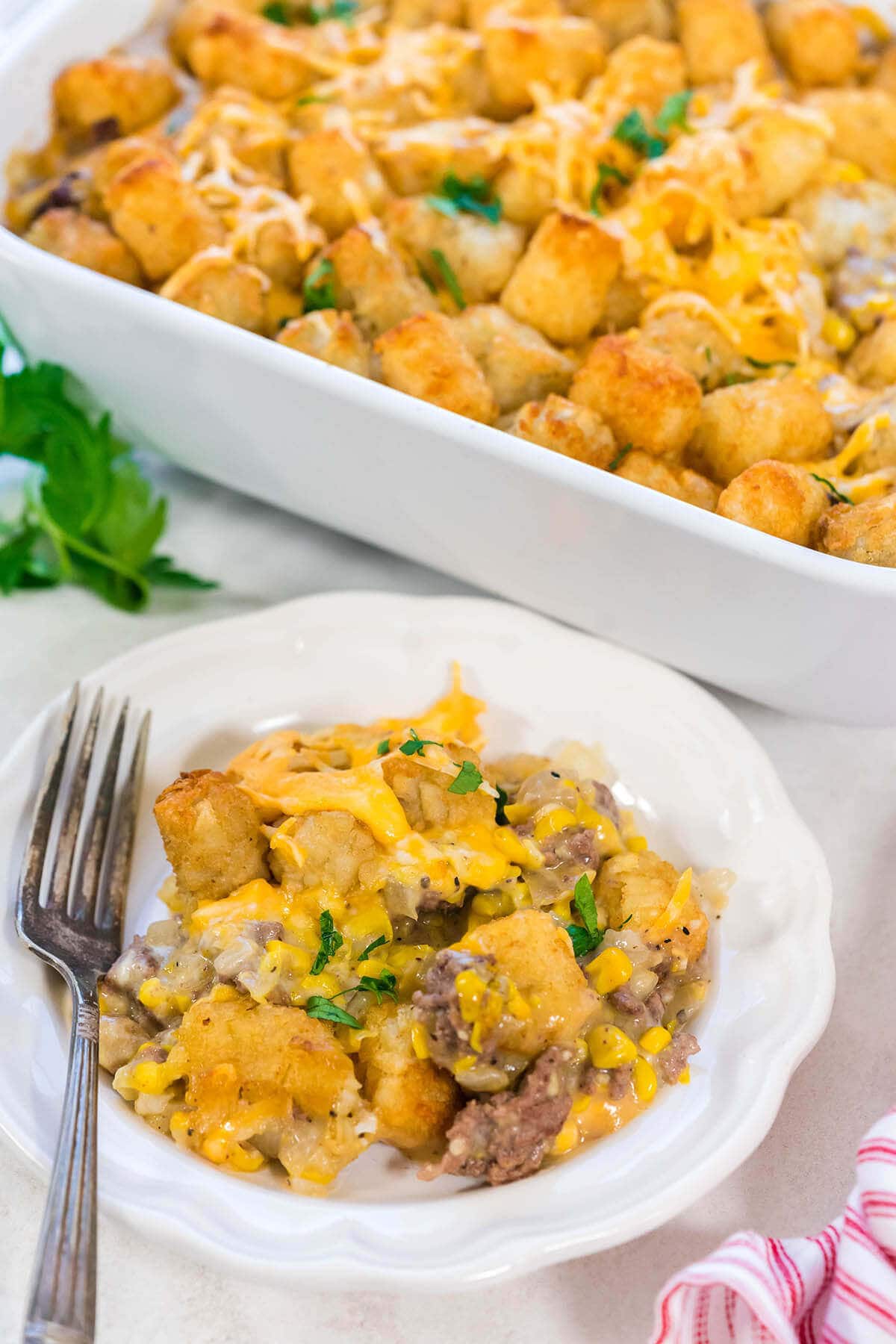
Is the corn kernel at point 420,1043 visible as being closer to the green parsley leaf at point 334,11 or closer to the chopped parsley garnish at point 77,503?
the chopped parsley garnish at point 77,503

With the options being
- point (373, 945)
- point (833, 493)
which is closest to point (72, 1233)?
point (373, 945)

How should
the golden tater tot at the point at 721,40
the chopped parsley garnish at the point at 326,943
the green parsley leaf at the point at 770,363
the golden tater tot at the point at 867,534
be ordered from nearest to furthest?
the chopped parsley garnish at the point at 326,943 → the golden tater tot at the point at 867,534 → the green parsley leaf at the point at 770,363 → the golden tater tot at the point at 721,40

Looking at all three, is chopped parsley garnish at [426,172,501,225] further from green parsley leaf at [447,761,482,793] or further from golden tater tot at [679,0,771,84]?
green parsley leaf at [447,761,482,793]

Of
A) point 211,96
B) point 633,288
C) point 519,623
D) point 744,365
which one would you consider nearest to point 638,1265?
point 519,623

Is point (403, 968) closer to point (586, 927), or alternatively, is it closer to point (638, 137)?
point (586, 927)

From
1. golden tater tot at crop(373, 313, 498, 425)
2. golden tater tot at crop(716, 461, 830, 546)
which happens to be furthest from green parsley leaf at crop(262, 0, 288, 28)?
golden tater tot at crop(716, 461, 830, 546)

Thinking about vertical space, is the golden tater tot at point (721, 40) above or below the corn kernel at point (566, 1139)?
above

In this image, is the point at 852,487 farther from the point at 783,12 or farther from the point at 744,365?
the point at 783,12

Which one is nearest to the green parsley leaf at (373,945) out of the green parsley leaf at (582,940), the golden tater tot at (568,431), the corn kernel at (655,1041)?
the green parsley leaf at (582,940)
